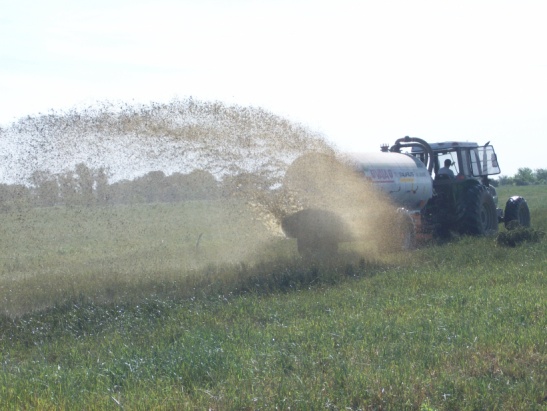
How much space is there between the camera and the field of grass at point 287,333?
6.16 meters

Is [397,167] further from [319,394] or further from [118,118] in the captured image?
[319,394]

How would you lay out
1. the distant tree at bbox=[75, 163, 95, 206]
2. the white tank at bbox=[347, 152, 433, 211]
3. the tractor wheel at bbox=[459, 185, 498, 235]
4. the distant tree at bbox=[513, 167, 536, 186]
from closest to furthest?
the distant tree at bbox=[75, 163, 95, 206] → the white tank at bbox=[347, 152, 433, 211] → the tractor wheel at bbox=[459, 185, 498, 235] → the distant tree at bbox=[513, 167, 536, 186]

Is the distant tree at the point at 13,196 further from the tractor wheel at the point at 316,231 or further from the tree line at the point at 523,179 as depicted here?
the tree line at the point at 523,179

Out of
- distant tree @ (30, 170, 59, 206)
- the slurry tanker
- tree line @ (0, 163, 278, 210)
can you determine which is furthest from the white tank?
distant tree @ (30, 170, 59, 206)

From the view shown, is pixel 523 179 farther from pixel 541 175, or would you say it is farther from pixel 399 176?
pixel 399 176

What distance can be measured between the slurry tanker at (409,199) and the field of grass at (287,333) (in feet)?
2.16

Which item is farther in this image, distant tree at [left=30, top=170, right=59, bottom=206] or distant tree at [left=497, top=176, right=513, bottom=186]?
distant tree at [left=497, top=176, right=513, bottom=186]

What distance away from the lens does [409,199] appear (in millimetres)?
16375

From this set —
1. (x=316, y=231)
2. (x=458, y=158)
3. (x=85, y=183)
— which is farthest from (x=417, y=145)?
(x=85, y=183)

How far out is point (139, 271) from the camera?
14438 mm

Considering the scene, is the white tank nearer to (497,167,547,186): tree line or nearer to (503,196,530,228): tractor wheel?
(503,196,530,228): tractor wheel

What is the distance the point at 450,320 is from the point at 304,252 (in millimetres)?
6258

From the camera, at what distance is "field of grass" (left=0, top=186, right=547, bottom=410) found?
6.16 metres

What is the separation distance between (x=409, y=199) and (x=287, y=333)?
8.60m
